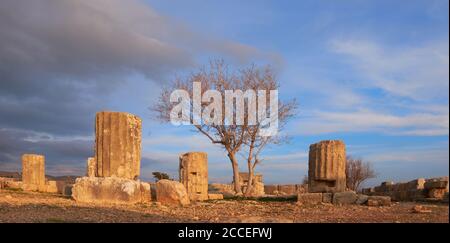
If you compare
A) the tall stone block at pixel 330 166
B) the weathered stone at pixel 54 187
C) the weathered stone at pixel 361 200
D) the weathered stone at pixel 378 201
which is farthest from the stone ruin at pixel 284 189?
the weathered stone at pixel 378 201

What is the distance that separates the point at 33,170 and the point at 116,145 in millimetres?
14737

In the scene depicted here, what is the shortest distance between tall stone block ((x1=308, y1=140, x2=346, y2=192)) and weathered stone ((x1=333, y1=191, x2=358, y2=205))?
1628 mm

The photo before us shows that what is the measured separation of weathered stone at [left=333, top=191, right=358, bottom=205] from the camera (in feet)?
50.6

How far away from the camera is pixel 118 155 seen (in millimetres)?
13234

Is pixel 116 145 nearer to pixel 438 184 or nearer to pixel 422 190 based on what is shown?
pixel 438 184

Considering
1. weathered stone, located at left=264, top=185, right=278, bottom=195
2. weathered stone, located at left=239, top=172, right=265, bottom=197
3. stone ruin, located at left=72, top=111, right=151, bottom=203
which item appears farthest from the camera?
weathered stone, located at left=264, top=185, right=278, bottom=195

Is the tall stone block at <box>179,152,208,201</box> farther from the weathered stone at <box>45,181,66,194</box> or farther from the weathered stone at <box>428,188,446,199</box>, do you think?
the weathered stone at <box>45,181,66,194</box>

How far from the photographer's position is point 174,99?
26.6 meters

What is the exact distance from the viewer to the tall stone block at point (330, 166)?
1744cm

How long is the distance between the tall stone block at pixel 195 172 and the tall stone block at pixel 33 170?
34.6 feet

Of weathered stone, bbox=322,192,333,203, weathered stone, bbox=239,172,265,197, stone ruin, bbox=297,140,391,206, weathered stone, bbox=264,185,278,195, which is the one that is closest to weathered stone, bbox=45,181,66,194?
weathered stone, bbox=239,172,265,197

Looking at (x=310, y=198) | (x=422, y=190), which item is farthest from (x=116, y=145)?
(x=422, y=190)

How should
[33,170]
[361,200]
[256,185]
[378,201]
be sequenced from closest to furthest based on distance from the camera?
[378,201] → [361,200] → [33,170] → [256,185]
